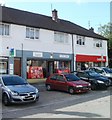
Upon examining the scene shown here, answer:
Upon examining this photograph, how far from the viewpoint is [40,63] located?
31.8 meters

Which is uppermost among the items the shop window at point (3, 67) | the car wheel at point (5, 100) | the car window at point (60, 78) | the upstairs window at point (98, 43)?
the upstairs window at point (98, 43)

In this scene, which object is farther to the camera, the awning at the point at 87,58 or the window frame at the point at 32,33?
the awning at the point at 87,58

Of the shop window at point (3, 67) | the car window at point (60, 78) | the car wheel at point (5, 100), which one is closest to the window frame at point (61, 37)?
the shop window at point (3, 67)

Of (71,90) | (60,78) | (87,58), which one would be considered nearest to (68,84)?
(71,90)

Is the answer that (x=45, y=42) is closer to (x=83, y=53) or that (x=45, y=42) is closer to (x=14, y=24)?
(x=14, y=24)

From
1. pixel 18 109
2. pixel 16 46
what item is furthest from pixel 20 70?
pixel 18 109

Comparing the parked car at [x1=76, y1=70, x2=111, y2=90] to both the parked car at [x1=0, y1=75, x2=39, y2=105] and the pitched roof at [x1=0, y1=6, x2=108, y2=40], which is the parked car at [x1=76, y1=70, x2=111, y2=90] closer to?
the parked car at [x1=0, y1=75, x2=39, y2=105]

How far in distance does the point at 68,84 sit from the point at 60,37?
50.6 ft

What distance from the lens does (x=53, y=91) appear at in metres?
20.4

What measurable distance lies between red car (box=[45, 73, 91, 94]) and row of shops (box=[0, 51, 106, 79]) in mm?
7358

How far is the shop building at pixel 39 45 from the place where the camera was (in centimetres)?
2712

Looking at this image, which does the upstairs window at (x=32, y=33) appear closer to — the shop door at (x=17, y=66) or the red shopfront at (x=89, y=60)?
the shop door at (x=17, y=66)

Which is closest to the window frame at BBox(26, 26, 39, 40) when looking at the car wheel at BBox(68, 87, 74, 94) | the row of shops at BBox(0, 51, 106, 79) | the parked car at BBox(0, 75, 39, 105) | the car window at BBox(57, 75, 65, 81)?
the row of shops at BBox(0, 51, 106, 79)

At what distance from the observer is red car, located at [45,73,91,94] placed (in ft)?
61.4
